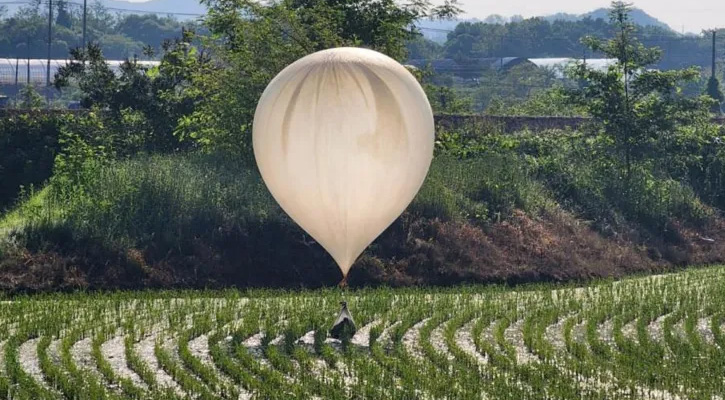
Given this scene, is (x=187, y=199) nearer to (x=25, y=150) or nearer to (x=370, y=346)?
(x=370, y=346)

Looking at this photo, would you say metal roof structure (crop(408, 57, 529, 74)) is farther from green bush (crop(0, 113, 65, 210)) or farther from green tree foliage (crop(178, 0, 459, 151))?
green tree foliage (crop(178, 0, 459, 151))

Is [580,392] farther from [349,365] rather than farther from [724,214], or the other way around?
[724,214]

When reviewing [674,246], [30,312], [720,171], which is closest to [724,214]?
[720,171]

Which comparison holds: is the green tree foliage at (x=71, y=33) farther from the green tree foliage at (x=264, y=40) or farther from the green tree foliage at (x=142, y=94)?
the green tree foliage at (x=264, y=40)

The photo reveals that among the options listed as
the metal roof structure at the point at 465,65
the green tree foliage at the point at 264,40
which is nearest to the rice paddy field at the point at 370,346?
the green tree foliage at the point at 264,40

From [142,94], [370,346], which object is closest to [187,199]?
[142,94]
